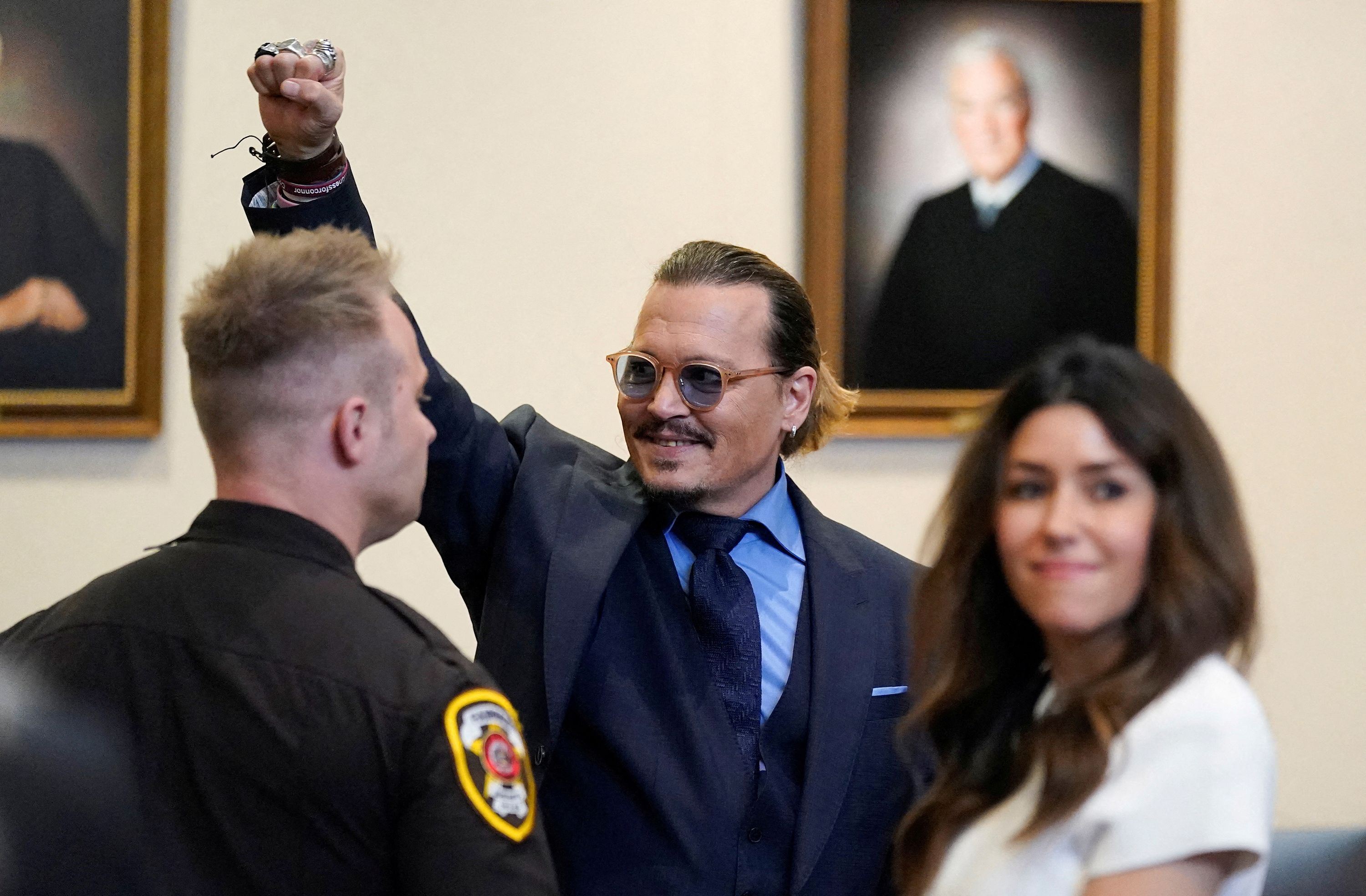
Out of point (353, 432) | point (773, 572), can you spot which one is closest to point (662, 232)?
point (773, 572)

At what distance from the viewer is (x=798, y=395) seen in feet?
7.82

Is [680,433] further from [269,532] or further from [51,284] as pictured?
[51,284]

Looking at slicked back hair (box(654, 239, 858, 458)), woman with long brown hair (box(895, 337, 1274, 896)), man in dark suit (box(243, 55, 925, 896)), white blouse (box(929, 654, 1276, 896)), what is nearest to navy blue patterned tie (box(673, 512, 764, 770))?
man in dark suit (box(243, 55, 925, 896))

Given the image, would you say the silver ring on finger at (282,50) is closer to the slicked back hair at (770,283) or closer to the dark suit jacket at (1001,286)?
the slicked back hair at (770,283)

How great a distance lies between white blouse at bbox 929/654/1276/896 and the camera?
1.20 meters

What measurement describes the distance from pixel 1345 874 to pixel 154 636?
237 cm

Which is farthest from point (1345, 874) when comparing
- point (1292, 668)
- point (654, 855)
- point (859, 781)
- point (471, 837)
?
point (471, 837)

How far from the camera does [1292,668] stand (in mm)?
3289

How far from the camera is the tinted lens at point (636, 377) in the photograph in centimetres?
222

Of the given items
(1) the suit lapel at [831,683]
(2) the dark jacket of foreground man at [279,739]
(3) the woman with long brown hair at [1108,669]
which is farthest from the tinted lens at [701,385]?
(2) the dark jacket of foreground man at [279,739]

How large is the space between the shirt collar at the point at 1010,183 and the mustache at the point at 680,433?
130cm

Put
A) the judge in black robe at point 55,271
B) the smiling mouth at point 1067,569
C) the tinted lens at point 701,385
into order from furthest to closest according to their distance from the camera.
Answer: the judge in black robe at point 55,271 < the tinted lens at point 701,385 < the smiling mouth at point 1067,569

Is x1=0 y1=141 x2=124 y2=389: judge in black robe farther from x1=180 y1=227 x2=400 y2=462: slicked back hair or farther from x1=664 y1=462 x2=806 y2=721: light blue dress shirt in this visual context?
x1=180 y1=227 x2=400 y2=462: slicked back hair

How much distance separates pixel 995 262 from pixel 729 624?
1.46 metres
